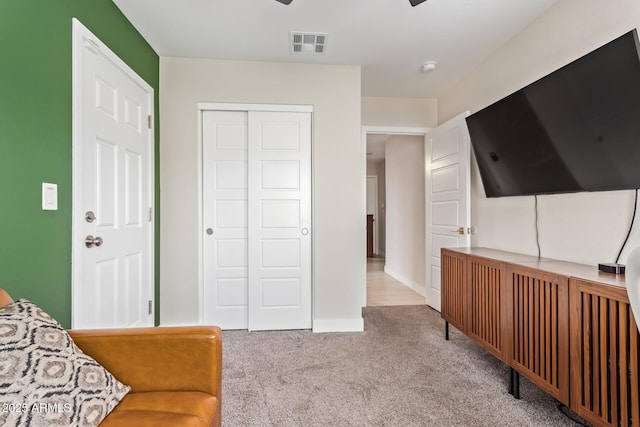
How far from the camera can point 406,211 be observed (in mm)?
4906

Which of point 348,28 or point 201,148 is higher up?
point 348,28

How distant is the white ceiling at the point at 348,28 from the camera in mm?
2139

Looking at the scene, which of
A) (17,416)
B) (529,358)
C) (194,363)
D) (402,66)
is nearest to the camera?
(17,416)

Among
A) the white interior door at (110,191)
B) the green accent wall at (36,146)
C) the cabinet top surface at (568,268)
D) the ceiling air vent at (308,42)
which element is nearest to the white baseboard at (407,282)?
the cabinet top surface at (568,268)

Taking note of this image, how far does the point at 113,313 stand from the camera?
6.91ft

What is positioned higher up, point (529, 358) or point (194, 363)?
point (194, 363)

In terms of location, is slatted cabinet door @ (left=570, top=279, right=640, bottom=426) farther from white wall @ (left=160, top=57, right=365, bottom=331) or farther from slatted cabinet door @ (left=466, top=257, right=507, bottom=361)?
white wall @ (left=160, top=57, right=365, bottom=331)

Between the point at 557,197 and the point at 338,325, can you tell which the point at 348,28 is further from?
the point at 338,325

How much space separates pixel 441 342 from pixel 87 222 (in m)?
2.71

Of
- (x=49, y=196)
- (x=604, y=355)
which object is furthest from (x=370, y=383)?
(x=49, y=196)

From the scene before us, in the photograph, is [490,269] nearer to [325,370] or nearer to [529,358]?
[529,358]

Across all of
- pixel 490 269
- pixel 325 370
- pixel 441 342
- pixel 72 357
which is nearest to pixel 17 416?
pixel 72 357

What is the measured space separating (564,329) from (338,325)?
1846mm

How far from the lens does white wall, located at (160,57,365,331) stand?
2895mm
